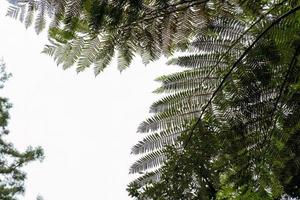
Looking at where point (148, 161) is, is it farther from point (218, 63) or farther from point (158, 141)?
point (218, 63)

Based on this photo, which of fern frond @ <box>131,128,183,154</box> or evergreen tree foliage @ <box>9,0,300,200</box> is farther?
fern frond @ <box>131,128,183,154</box>

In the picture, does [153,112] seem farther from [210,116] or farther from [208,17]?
[208,17]

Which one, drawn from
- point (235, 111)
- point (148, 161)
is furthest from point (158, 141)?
point (235, 111)

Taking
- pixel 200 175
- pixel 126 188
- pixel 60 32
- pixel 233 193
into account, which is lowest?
pixel 233 193

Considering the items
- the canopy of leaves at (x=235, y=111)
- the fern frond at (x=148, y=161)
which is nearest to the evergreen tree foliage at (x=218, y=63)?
the canopy of leaves at (x=235, y=111)

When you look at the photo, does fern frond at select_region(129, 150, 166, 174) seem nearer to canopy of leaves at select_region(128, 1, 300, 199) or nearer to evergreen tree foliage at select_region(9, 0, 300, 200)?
canopy of leaves at select_region(128, 1, 300, 199)

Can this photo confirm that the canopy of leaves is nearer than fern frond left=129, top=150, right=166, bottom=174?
Yes

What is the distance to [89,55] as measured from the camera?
2.13 metres

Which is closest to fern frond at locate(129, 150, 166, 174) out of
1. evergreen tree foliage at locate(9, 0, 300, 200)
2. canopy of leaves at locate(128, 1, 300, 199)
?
canopy of leaves at locate(128, 1, 300, 199)

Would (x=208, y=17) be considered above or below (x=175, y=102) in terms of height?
above

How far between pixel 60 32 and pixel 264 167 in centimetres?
124

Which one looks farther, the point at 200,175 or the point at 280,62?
the point at 200,175

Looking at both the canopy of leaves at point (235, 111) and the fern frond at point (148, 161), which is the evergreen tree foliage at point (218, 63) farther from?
the fern frond at point (148, 161)

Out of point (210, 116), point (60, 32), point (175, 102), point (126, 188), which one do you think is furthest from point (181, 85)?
point (126, 188)
